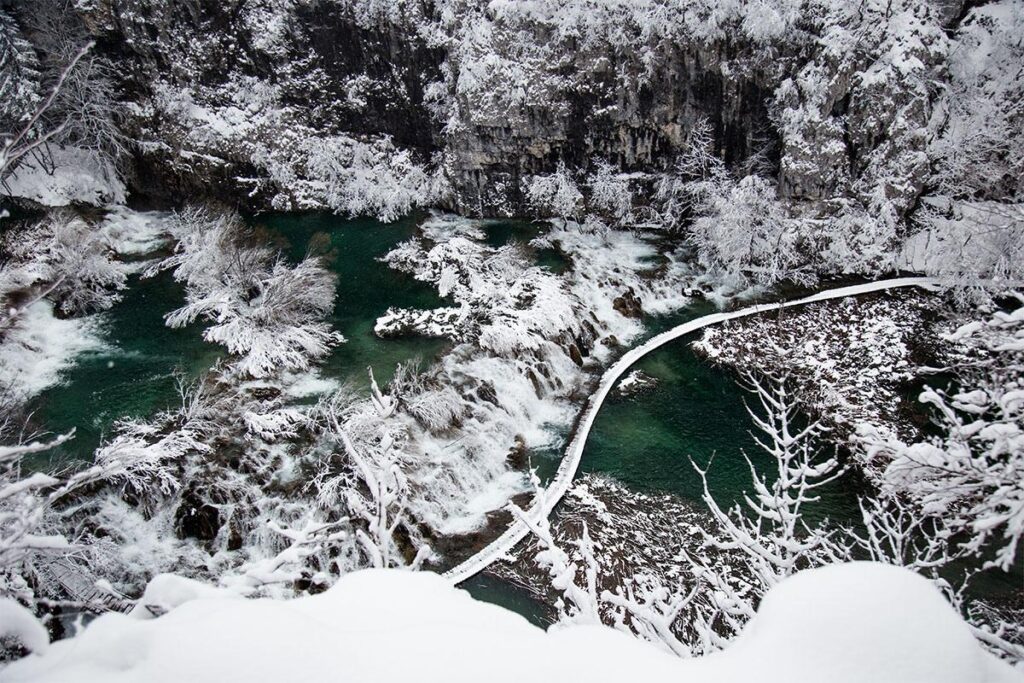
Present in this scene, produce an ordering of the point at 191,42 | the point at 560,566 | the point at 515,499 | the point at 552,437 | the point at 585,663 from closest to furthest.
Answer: the point at 585,663
the point at 560,566
the point at 515,499
the point at 552,437
the point at 191,42

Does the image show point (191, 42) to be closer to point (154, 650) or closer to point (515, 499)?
point (515, 499)

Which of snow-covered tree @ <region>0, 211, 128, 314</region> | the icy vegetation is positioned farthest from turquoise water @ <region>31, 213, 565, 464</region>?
snow-covered tree @ <region>0, 211, 128, 314</region>

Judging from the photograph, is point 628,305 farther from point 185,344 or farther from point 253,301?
point 185,344

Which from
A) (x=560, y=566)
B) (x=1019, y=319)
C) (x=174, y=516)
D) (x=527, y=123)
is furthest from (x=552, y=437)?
(x=527, y=123)

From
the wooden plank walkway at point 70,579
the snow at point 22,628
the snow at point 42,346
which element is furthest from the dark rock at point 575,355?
the snow at point 22,628

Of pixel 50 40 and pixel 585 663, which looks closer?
pixel 585 663
